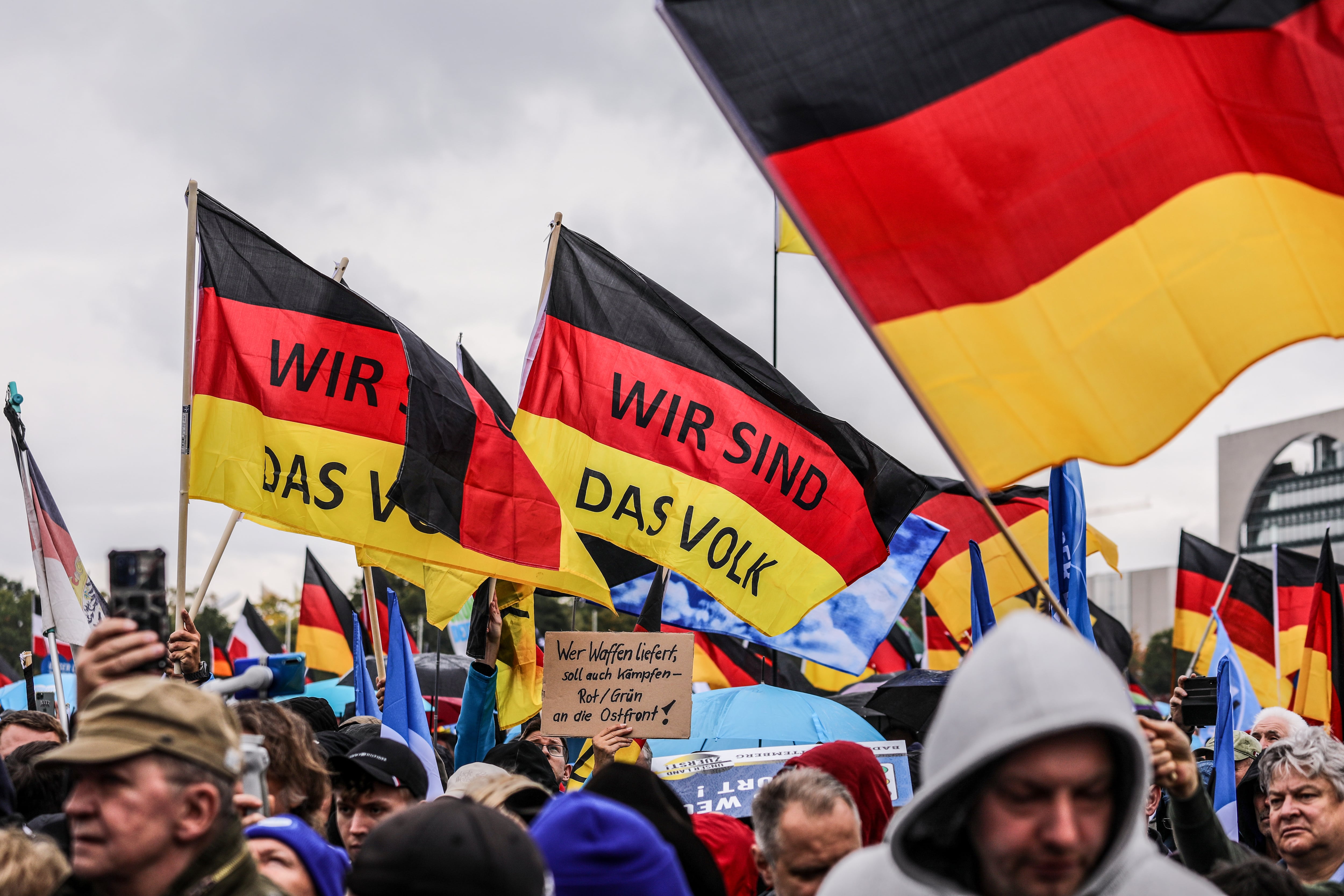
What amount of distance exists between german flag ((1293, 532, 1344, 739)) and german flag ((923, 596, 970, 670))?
5.24 meters

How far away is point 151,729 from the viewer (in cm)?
245

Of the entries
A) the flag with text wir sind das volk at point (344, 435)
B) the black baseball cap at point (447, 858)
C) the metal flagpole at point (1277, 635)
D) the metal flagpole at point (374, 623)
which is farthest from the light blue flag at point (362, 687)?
the metal flagpole at point (1277, 635)

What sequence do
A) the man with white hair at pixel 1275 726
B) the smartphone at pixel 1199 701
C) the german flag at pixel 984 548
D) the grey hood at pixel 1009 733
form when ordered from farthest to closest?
the german flag at pixel 984 548, the man with white hair at pixel 1275 726, the smartphone at pixel 1199 701, the grey hood at pixel 1009 733

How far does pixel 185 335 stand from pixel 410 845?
13.8ft

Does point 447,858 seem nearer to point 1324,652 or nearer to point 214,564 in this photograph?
point 214,564

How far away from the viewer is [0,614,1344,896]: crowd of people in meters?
2.04

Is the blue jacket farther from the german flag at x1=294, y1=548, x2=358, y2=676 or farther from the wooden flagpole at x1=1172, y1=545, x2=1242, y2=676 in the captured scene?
the german flag at x1=294, y1=548, x2=358, y2=676

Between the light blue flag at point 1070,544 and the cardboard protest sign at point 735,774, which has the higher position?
the light blue flag at point 1070,544

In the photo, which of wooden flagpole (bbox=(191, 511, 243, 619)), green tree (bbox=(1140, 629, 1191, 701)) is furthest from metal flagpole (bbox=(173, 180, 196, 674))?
green tree (bbox=(1140, 629, 1191, 701))

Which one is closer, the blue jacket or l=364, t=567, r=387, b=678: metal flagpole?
the blue jacket

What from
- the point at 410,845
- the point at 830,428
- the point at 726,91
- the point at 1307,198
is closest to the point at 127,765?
the point at 410,845

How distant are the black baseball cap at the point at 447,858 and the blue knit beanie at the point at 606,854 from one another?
177 millimetres

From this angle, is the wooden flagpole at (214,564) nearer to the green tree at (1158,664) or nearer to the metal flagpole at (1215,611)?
the metal flagpole at (1215,611)

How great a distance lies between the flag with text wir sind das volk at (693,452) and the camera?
21.6 ft
